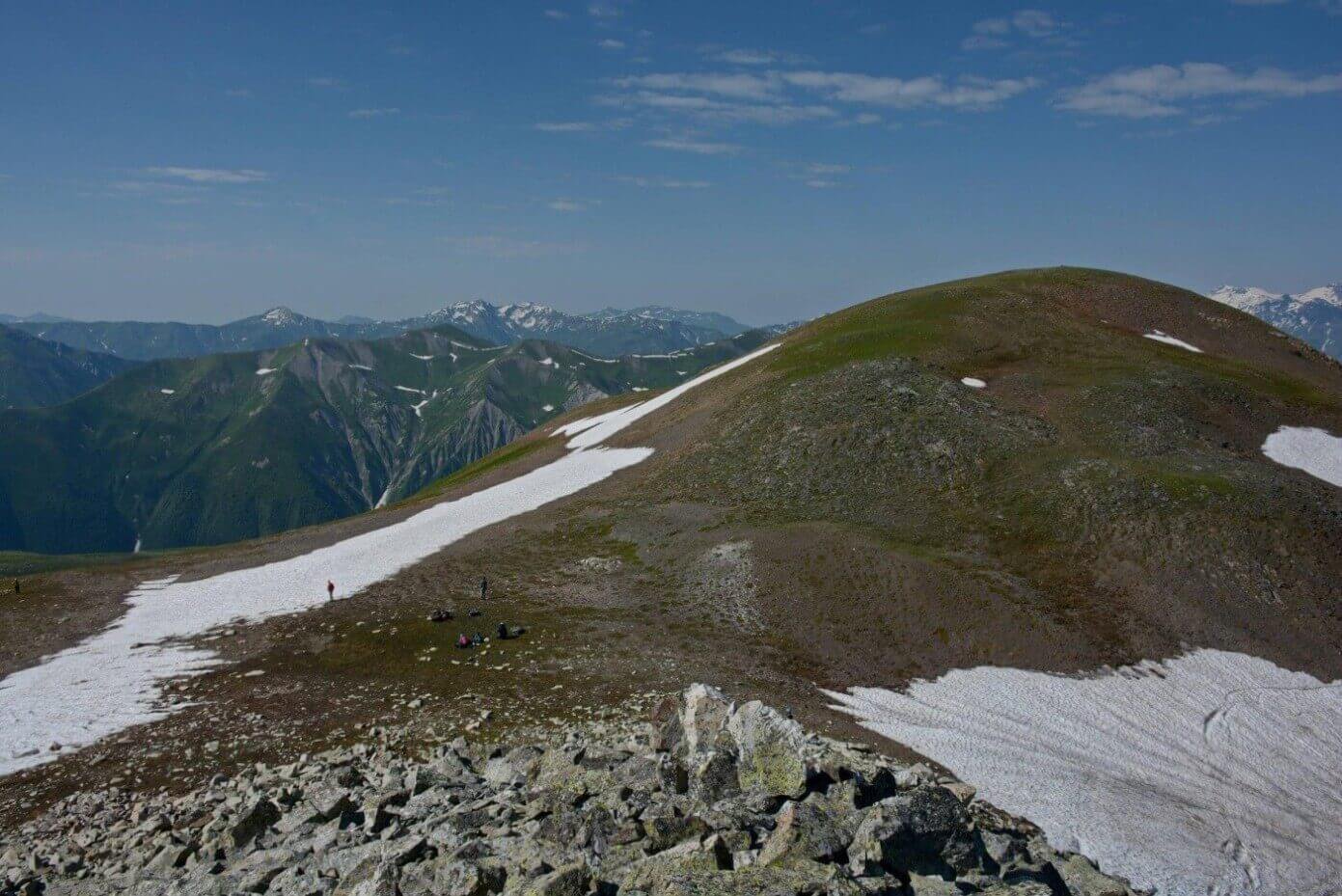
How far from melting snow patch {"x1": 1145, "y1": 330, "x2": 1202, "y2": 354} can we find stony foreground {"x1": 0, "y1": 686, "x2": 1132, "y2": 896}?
239 ft

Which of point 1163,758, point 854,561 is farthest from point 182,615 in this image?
point 1163,758

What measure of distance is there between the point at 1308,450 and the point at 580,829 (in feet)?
217

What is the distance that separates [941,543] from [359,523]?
144 feet

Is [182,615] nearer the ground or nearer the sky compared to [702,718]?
nearer the ground

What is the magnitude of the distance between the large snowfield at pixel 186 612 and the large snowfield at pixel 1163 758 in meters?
29.1

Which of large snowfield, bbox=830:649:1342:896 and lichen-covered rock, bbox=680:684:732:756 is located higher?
lichen-covered rock, bbox=680:684:732:756

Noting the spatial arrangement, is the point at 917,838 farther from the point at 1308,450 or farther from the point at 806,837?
the point at 1308,450

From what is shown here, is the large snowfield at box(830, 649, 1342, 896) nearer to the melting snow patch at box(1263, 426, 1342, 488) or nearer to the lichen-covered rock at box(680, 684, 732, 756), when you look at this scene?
the lichen-covered rock at box(680, 684, 732, 756)

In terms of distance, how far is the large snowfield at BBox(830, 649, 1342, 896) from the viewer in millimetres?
23578

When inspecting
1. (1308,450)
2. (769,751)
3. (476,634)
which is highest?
(1308,450)

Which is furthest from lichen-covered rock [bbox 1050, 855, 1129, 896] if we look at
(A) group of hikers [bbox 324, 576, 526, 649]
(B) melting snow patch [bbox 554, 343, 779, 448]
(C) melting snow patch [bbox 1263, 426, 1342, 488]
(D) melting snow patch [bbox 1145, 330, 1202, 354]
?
(D) melting snow patch [bbox 1145, 330, 1202, 354]

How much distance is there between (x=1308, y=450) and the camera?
187 ft

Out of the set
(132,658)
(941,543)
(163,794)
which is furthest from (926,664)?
(132,658)

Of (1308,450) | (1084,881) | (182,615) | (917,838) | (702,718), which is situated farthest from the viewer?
(1308,450)
